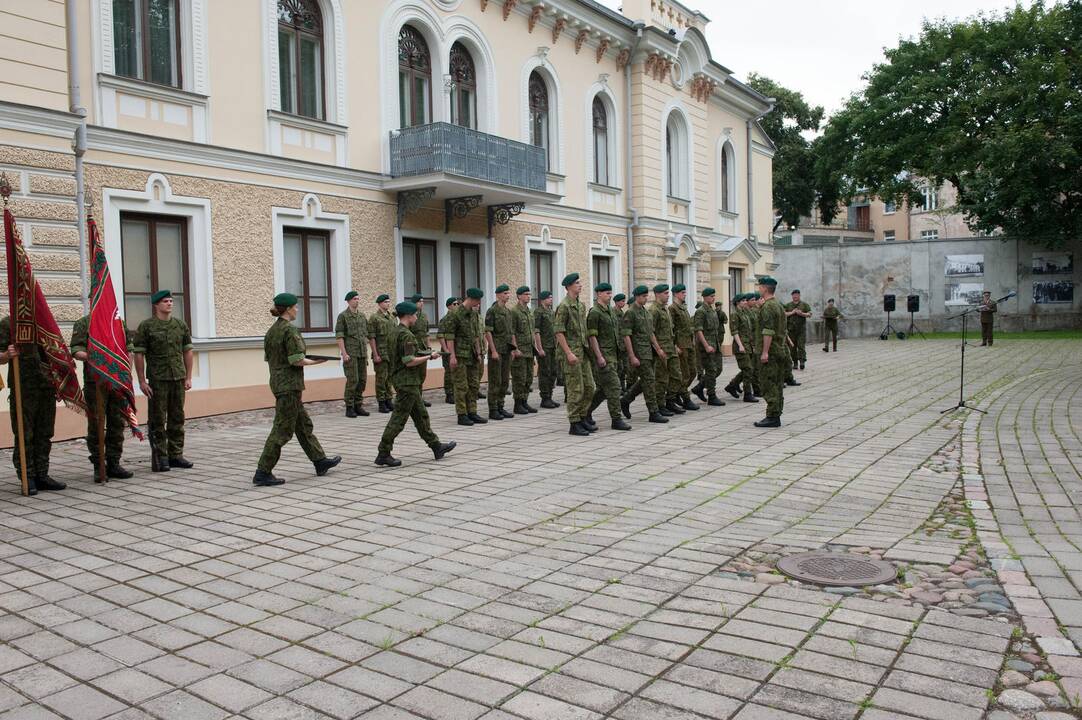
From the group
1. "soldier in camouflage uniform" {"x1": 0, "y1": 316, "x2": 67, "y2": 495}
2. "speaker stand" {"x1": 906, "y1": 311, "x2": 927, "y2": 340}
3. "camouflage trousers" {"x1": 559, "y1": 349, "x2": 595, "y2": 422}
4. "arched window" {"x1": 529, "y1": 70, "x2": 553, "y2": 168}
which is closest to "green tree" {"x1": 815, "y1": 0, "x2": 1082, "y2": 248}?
"speaker stand" {"x1": 906, "y1": 311, "x2": 927, "y2": 340}

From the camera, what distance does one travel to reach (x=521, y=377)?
43.7 feet

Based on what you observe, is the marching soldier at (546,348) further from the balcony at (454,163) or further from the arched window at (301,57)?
the arched window at (301,57)

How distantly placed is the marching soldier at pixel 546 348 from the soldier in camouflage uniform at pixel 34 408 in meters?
7.65

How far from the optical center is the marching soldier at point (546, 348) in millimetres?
14242

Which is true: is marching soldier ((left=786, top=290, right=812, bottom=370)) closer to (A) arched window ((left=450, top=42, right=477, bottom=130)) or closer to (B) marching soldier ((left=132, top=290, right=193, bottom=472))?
(A) arched window ((left=450, top=42, right=477, bottom=130))

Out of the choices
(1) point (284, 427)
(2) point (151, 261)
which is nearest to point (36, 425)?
(1) point (284, 427)

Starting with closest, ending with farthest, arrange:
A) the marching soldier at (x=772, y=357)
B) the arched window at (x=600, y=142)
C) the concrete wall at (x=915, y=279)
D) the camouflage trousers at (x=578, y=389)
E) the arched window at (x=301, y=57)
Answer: the camouflage trousers at (x=578, y=389) < the marching soldier at (x=772, y=357) < the arched window at (x=301, y=57) < the arched window at (x=600, y=142) < the concrete wall at (x=915, y=279)

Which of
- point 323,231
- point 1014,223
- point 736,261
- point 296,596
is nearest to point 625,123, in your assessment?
point 736,261

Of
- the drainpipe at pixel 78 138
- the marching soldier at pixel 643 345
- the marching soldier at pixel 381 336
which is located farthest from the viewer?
the marching soldier at pixel 381 336

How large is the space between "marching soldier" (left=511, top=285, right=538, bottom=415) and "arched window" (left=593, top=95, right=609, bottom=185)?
879cm

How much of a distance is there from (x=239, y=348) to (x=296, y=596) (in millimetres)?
8753

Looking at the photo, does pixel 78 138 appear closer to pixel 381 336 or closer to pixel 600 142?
pixel 381 336

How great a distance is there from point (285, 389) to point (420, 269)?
8.59 metres

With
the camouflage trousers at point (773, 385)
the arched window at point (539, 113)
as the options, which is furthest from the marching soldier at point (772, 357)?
the arched window at point (539, 113)
